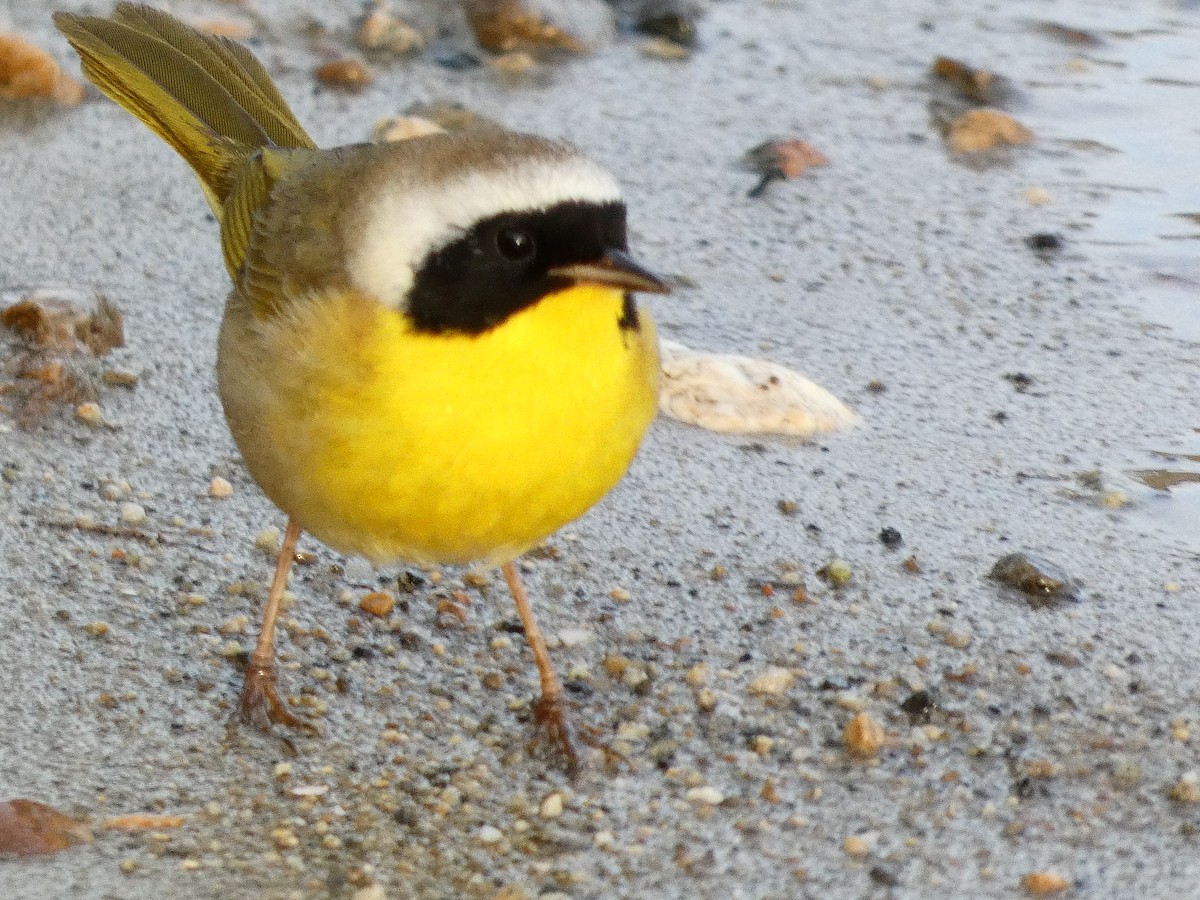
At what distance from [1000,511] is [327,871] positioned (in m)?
2.33

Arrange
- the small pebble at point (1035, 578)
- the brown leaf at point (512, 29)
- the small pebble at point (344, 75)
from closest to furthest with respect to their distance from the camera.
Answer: the small pebble at point (1035, 578) → the small pebble at point (344, 75) → the brown leaf at point (512, 29)

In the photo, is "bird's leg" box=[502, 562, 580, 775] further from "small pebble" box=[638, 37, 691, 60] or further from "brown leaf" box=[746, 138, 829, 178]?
"small pebble" box=[638, 37, 691, 60]

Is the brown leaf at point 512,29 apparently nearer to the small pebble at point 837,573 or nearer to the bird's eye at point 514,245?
the small pebble at point 837,573

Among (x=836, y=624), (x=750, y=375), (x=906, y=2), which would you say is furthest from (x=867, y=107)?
(x=836, y=624)

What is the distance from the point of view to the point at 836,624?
454 cm

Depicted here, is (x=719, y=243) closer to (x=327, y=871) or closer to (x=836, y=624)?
(x=836, y=624)

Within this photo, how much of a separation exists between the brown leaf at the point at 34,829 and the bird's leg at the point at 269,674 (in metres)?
0.56

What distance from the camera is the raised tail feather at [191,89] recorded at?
197 inches

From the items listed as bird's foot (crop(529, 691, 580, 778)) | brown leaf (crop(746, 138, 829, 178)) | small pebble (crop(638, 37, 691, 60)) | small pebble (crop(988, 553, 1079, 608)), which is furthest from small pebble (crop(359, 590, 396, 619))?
small pebble (crop(638, 37, 691, 60))

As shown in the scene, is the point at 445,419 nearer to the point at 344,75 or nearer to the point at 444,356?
the point at 444,356

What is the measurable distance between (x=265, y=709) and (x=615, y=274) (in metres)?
1.33

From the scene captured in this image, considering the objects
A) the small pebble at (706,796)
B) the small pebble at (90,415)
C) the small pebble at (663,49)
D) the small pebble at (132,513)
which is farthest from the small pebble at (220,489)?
the small pebble at (663,49)

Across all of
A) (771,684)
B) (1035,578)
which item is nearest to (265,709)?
(771,684)

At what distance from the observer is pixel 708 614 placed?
460 cm
